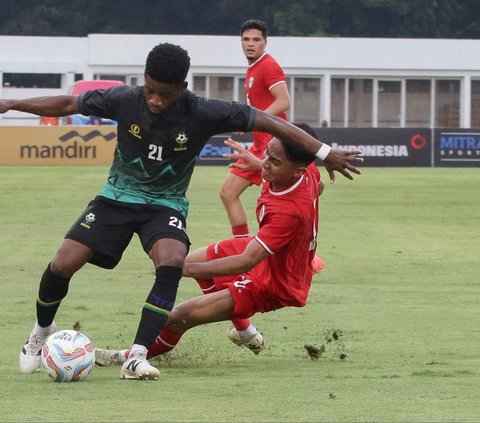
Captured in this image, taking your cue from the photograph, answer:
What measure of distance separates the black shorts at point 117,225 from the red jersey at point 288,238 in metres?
0.54

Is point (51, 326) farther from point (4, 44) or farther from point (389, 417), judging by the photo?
point (4, 44)

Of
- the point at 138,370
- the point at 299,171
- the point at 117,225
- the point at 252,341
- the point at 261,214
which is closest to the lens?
the point at 138,370

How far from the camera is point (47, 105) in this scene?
27.9ft

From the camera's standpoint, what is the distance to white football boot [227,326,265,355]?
9531 mm

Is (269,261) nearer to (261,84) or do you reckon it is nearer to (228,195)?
(228,195)

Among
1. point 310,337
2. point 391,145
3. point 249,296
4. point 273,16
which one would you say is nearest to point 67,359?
point 249,296

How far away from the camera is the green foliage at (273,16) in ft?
268

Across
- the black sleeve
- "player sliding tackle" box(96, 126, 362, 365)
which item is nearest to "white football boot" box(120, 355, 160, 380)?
"player sliding tackle" box(96, 126, 362, 365)

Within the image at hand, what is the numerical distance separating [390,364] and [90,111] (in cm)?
245

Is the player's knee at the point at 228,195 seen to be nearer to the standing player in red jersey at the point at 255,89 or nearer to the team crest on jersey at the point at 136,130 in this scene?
the standing player in red jersey at the point at 255,89

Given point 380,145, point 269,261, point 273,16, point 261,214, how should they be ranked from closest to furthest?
point 261,214, point 269,261, point 380,145, point 273,16

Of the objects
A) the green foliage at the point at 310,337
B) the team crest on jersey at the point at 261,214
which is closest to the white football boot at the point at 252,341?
the green foliage at the point at 310,337

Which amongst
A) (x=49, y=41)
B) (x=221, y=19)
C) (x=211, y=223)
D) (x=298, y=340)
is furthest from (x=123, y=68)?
(x=298, y=340)

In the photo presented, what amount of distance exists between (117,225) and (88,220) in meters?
0.18
